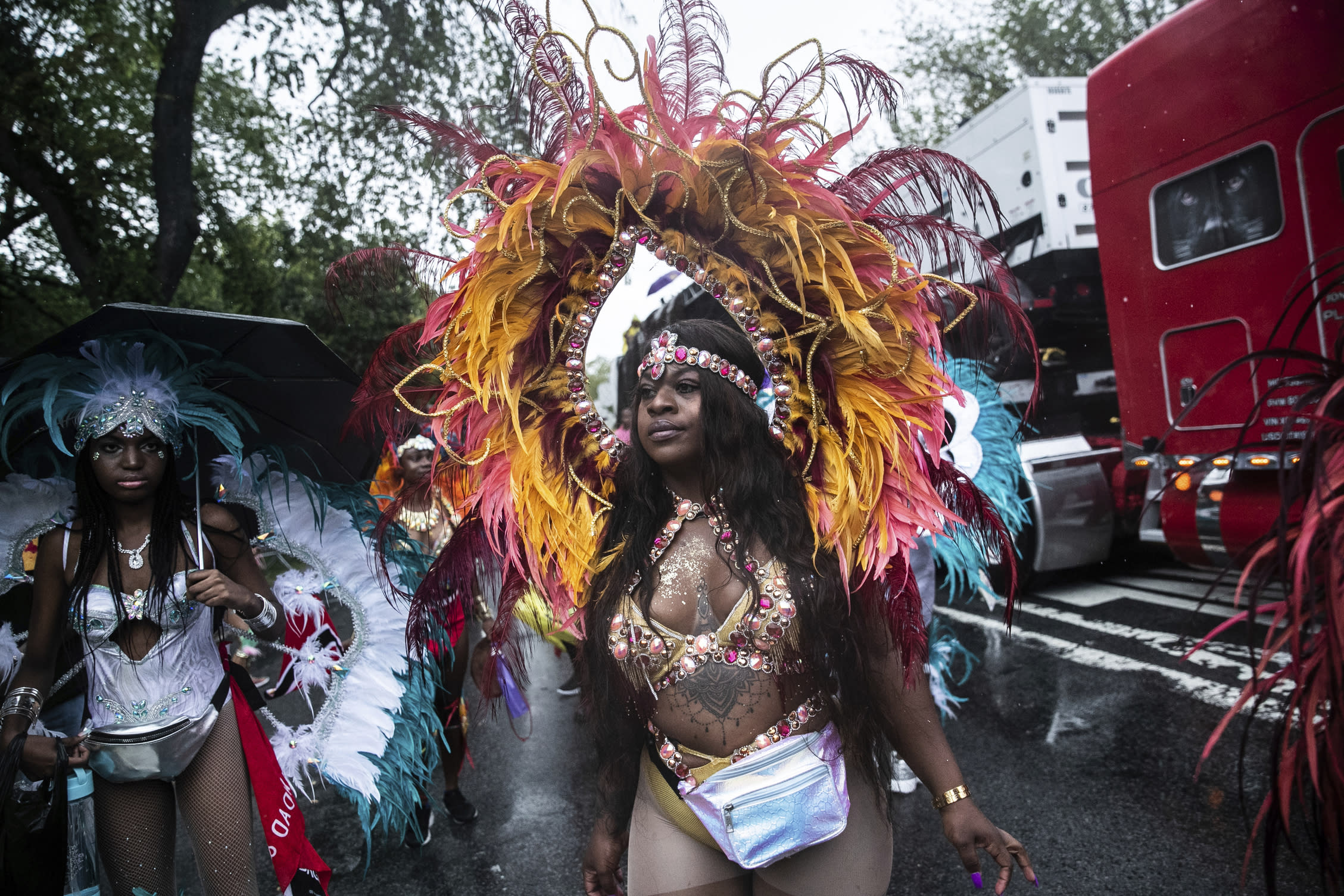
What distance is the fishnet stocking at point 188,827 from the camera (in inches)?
103

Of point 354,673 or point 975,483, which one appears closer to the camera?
point 354,673

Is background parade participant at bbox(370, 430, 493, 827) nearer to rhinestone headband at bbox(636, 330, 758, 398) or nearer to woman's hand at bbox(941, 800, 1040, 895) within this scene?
rhinestone headband at bbox(636, 330, 758, 398)

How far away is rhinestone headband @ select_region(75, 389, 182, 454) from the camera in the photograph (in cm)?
270

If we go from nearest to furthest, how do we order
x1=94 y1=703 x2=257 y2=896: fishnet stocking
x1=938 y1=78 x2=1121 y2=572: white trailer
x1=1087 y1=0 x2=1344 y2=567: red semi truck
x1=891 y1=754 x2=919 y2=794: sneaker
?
1. x1=94 y1=703 x2=257 y2=896: fishnet stocking
2. x1=891 y1=754 x2=919 y2=794: sneaker
3. x1=1087 y1=0 x2=1344 y2=567: red semi truck
4. x1=938 y1=78 x2=1121 y2=572: white trailer

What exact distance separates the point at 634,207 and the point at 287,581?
2.02 m

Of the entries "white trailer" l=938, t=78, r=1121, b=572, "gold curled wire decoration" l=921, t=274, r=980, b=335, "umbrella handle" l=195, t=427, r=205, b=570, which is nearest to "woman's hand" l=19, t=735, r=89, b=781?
"umbrella handle" l=195, t=427, r=205, b=570

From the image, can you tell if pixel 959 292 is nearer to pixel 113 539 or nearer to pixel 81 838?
pixel 113 539

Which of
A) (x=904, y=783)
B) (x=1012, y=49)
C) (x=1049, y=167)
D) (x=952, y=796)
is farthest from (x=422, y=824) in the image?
(x=1012, y=49)

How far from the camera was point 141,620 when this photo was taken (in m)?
2.73

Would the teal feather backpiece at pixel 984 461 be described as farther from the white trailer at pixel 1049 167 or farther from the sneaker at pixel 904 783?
the white trailer at pixel 1049 167

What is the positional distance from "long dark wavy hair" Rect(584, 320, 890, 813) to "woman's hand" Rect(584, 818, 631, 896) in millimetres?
79

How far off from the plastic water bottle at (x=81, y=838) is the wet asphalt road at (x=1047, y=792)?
1284 mm

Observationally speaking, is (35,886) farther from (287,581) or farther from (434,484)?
(434,484)

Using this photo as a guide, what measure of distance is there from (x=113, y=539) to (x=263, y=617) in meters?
0.51
